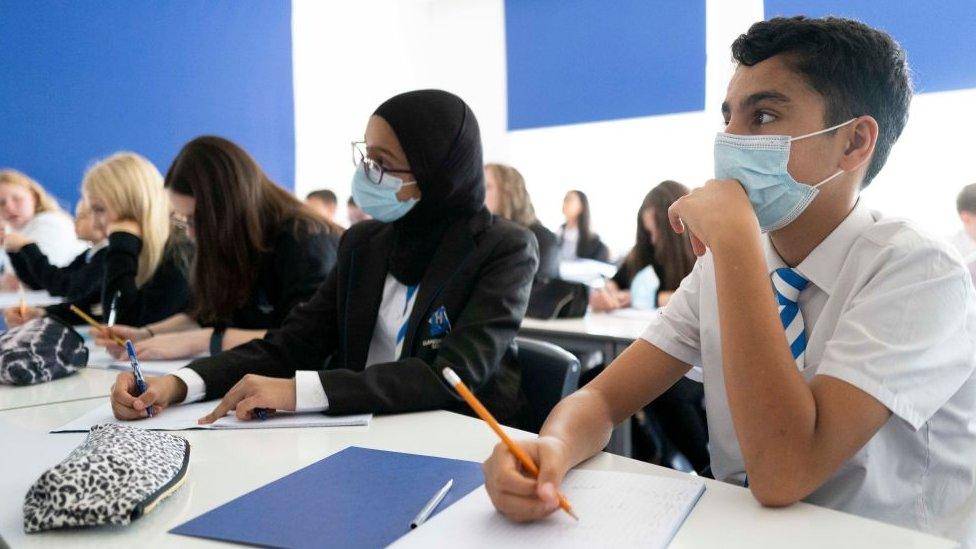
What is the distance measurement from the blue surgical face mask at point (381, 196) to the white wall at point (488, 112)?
167 inches

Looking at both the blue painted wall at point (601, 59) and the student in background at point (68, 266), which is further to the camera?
the blue painted wall at point (601, 59)

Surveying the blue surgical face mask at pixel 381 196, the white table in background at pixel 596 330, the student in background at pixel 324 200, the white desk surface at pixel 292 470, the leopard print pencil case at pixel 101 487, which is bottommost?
the white table in background at pixel 596 330

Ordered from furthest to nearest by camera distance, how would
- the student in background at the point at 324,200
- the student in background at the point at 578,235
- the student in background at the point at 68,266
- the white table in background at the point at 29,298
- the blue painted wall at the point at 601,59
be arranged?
the student in background at the point at 578,235, the student in background at the point at 324,200, the blue painted wall at the point at 601,59, the white table in background at the point at 29,298, the student in background at the point at 68,266

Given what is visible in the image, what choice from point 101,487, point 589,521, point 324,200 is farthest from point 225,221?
point 324,200

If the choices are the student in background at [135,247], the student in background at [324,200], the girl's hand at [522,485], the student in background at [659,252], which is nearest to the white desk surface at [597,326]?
the student in background at [659,252]

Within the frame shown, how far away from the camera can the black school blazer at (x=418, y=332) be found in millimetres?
1417

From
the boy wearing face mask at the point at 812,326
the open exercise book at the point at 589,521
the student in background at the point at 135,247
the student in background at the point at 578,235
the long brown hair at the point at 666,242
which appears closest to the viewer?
the open exercise book at the point at 589,521

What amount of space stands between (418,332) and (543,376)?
0.30 metres

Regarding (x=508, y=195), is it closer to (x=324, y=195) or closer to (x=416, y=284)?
(x=324, y=195)

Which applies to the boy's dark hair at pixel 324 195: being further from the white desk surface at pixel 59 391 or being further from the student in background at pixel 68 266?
the white desk surface at pixel 59 391

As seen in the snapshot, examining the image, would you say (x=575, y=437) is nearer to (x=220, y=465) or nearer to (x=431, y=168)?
(x=220, y=465)

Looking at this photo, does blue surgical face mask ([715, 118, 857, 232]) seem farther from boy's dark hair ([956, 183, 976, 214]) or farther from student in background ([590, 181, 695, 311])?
boy's dark hair ([956, 183, 976, 214])

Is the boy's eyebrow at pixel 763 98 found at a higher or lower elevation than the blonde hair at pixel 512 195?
higher

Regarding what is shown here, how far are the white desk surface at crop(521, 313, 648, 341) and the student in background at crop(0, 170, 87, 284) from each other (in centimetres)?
289
